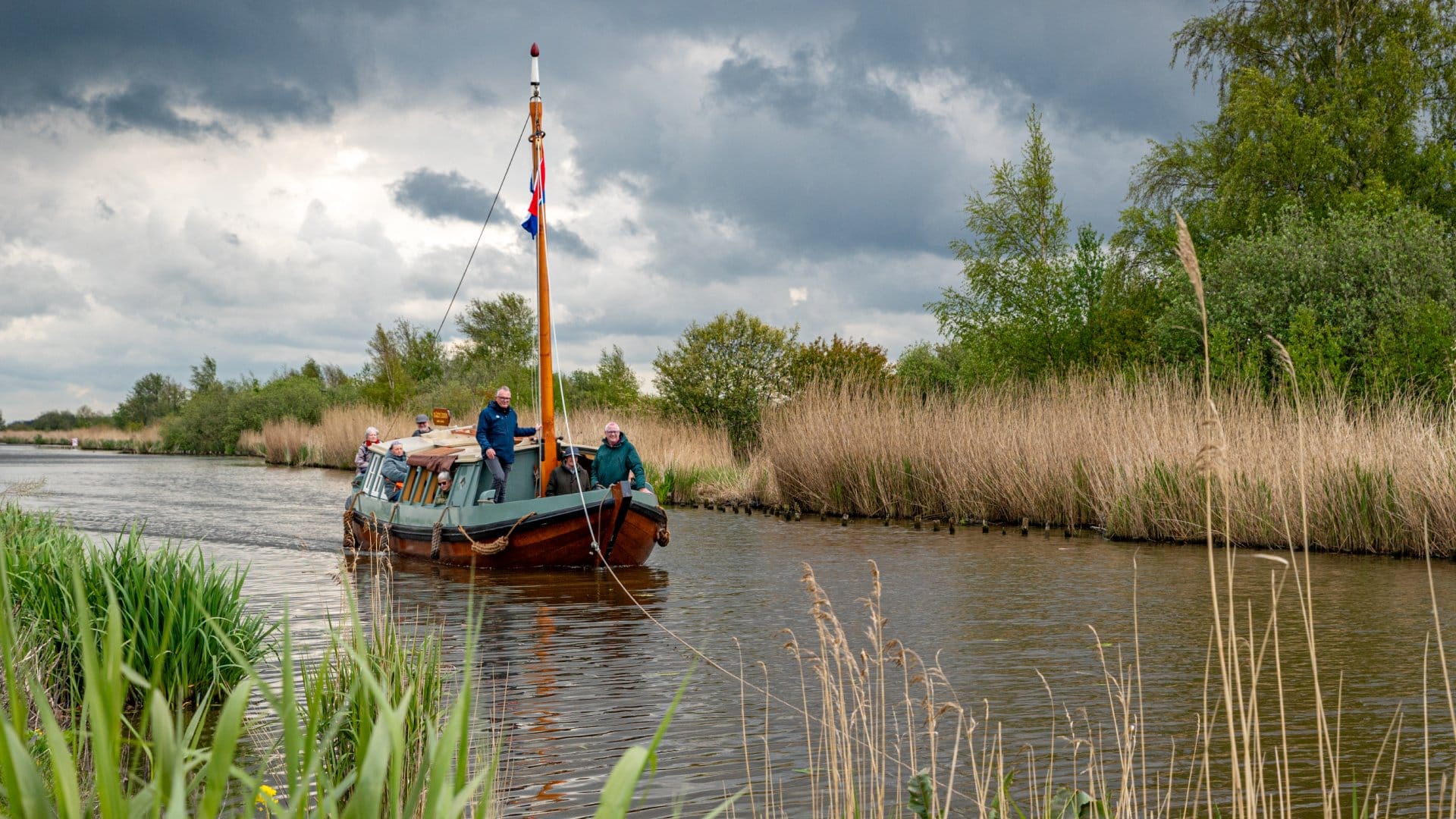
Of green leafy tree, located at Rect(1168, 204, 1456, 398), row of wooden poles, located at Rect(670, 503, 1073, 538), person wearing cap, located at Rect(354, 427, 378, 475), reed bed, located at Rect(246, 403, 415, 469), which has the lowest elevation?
row of wooden poles, located at Rect(670, 503, 1073, 538)

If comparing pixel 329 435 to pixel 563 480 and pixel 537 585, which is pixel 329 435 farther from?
pixel 537 585

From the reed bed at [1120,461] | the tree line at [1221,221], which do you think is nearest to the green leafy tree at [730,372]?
the tree line at [1221,221]

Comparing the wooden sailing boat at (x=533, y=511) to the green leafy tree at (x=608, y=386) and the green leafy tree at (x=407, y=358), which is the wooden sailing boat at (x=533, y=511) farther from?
the green leafy tree at (x=407, y=358)

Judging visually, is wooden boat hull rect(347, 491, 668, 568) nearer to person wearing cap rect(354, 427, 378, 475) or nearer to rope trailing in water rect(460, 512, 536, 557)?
rope trailing in water rect(460, 512, 536, 557)

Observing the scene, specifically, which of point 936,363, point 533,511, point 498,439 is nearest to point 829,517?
point 498,439

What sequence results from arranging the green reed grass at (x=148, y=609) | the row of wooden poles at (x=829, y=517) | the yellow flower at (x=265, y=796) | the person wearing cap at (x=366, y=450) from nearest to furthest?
the yellow flower at (x=265, y=796), the green reed grass at (x=148, y=609), the row of wooden poles at (x=829, y=517), the person wearing cap at (x=366, y=450)

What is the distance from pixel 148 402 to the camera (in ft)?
342

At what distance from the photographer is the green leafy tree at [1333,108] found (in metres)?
33.5

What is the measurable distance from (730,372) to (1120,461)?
17103mm

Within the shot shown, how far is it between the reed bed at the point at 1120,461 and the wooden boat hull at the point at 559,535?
22.9 feet

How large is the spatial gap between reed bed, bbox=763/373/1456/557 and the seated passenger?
324 inches

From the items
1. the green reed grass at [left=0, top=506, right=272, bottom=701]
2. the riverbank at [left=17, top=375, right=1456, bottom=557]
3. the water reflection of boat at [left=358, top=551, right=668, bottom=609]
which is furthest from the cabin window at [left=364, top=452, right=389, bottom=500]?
the green reed grass at [left=0, top=506, right=272, bottom=701]

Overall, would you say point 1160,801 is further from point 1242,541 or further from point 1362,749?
point 1242,541

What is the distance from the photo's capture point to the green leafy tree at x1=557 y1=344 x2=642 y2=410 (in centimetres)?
3941
